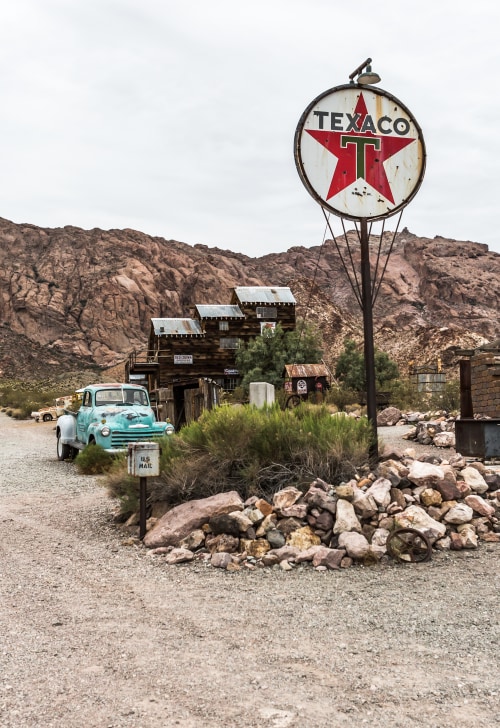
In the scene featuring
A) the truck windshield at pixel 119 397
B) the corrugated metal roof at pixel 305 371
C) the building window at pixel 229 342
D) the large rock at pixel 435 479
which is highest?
the building window at pixel 229 342

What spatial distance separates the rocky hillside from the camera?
382 ft

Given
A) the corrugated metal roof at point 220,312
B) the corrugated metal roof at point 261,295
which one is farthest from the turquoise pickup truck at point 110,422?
the corrugated metal roof at point 261,295

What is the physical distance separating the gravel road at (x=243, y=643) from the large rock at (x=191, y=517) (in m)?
0.24

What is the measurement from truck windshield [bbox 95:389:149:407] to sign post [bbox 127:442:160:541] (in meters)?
8.84

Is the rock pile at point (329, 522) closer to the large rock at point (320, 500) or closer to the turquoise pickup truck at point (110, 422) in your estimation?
the large rock at point (320, 500)

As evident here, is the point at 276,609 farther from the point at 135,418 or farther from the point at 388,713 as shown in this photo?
the point at 135,418

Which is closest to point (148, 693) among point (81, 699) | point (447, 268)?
point (81, 699)

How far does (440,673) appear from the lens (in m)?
3.81

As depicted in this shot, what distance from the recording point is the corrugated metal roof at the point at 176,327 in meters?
50.8

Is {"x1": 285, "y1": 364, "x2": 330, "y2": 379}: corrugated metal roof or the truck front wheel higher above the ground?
{"x1": 285, "y1": 364, "x2": 330, "y2": 379}: corrugated metal roof

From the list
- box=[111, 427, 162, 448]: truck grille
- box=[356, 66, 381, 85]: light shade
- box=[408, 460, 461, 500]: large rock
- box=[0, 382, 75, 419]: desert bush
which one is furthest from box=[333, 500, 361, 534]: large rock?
box=[0, 382, 75, 419]: desert bush

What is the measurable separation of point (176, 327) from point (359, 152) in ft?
143

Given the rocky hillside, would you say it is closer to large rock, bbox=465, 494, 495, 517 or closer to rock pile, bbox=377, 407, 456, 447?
rock pile, bbox=377, 407, 456, 447

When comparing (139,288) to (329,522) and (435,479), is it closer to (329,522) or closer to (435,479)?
(435,479)
